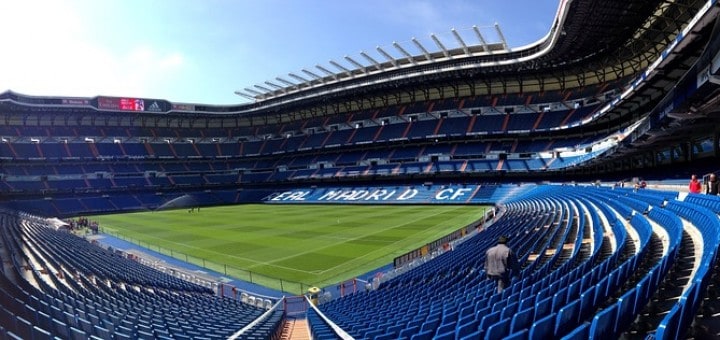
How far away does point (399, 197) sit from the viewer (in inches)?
2048

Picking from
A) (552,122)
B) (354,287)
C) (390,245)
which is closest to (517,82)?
(552,122)

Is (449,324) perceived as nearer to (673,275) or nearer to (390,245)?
(673,275)

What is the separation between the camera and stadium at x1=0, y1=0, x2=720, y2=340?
624 cm

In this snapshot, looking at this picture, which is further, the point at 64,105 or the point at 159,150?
the point at 159,150

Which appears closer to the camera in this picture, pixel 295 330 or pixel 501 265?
pixel 501 265

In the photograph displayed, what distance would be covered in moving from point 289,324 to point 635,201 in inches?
524

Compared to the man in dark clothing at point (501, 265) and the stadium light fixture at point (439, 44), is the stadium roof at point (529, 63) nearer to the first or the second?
the stadium light fixture at point (439, 44)

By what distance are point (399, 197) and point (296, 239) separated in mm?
25809

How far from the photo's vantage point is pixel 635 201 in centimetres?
1592

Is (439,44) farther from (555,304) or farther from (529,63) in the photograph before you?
(555,304)

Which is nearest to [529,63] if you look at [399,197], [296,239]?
[399,197]

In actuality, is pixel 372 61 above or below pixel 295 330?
above

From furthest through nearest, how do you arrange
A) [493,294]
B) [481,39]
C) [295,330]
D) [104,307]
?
1. [481,39]
2. [295,330]
3. [104,307]
4. [493,294]

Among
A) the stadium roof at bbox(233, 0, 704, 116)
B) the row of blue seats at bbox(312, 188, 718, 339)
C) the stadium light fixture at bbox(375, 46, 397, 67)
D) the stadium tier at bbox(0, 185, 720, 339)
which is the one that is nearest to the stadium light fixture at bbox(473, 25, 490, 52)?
the stadium roof at bbox(233, 0, 704, 116)
